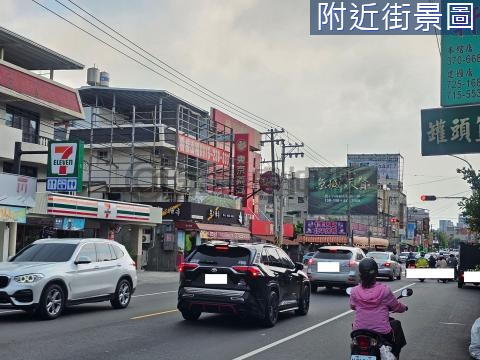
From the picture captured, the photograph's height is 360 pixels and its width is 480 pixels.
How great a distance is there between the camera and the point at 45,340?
32.1 feet

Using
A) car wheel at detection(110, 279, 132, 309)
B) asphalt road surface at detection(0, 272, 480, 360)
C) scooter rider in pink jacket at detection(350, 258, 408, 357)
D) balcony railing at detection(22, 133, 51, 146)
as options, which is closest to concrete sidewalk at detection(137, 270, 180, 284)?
balcony railing at detection(22, 133, 51, 146)

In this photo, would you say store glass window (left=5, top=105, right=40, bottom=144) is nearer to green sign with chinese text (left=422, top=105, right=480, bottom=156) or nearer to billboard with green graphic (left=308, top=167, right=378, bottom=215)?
green sign with chinese text (left=422, top=105, right=480, bottom=156)

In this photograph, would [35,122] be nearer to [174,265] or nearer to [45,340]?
[174,265]

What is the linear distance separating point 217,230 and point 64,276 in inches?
1112

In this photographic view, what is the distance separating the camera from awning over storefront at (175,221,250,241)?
38125 mm

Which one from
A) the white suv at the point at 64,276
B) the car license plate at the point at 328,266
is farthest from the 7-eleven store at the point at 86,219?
the car license plate at the point at 328,266

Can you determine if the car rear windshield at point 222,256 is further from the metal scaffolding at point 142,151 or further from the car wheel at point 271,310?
the metal scaffolding at point 142,151

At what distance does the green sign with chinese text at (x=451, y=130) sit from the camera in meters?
10.1

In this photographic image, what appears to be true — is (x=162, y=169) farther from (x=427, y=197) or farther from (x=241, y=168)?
(x=427, y=197)

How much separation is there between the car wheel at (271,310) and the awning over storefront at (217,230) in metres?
26.1

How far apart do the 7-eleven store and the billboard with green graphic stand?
33.2 meters

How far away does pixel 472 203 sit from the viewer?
18.7 meters

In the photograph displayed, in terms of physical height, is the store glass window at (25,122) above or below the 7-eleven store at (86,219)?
above

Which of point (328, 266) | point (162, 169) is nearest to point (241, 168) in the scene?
point (162, 169)
